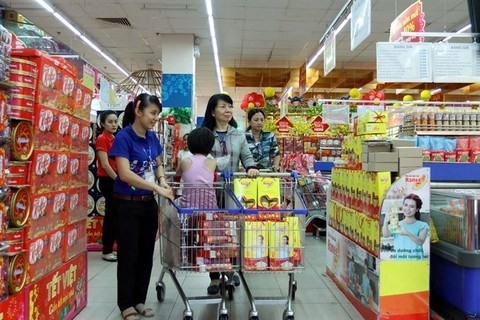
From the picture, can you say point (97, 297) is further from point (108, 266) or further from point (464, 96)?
point (464, 96)

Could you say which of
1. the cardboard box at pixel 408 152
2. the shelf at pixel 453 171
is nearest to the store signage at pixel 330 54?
the shelf at pixel 453 171

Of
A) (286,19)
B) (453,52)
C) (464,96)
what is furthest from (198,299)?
(464,96)

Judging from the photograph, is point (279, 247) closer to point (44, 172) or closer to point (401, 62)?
point (44, 172)

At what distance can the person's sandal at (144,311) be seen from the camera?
3057mm

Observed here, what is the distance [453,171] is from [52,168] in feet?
17.0

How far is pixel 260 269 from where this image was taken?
2.64m

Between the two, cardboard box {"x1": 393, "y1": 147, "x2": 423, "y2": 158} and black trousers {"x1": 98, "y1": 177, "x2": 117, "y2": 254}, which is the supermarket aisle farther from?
cardboard box {"x1": 393, "y1": 147, "x2": 423, "y2": 158}

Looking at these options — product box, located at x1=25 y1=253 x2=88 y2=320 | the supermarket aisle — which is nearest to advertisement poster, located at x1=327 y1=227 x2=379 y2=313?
the supermarket aisle

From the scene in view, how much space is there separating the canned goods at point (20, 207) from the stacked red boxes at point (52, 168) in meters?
0.02

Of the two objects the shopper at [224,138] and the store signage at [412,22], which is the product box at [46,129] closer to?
the shopper at [224,138]

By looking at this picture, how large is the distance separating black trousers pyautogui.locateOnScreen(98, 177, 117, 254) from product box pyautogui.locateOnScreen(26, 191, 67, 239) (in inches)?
78.3

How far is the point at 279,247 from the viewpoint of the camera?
105 inches

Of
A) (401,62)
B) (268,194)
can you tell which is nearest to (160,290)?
(268,194)

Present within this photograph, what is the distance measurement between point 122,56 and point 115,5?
460cm
